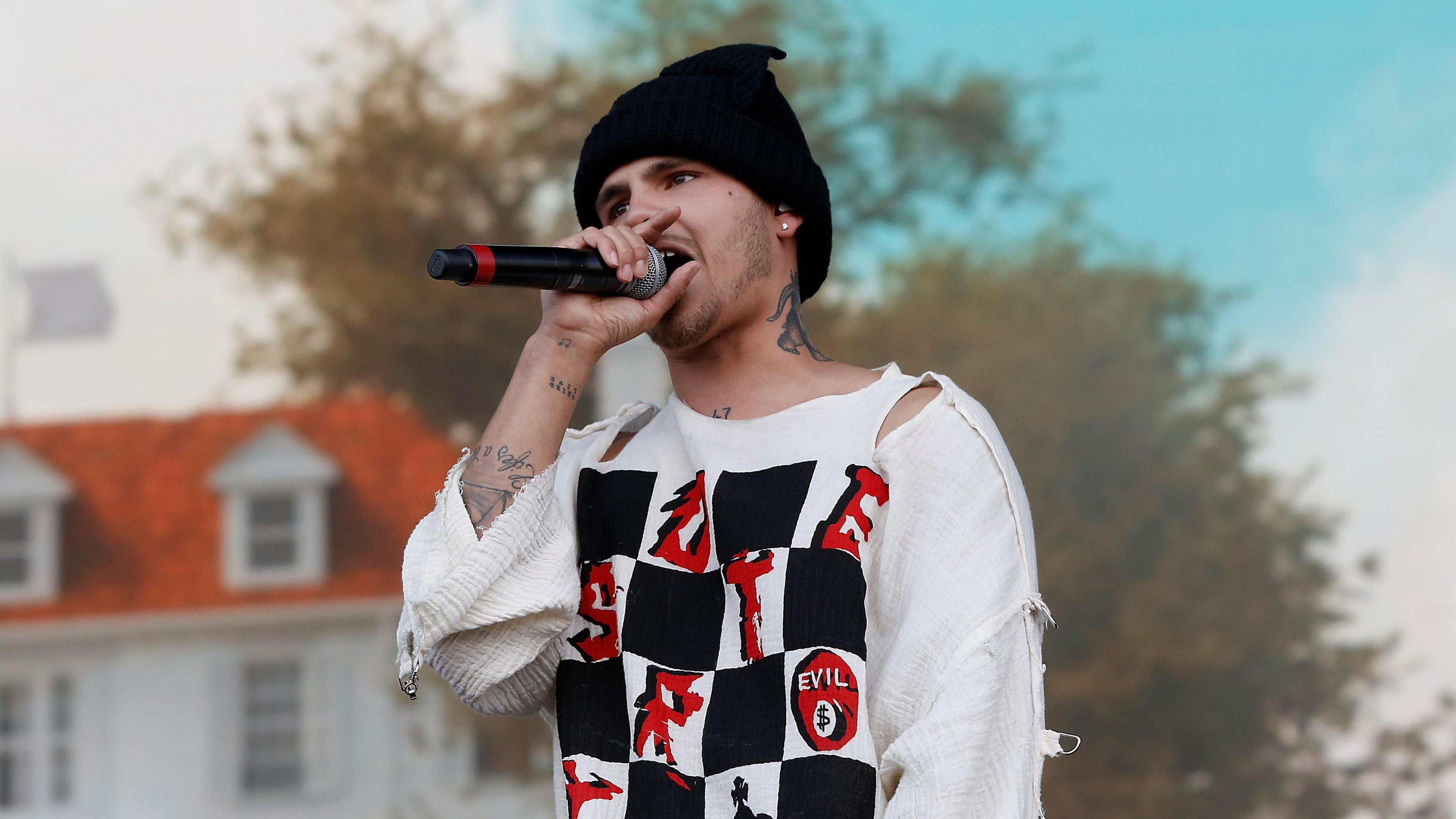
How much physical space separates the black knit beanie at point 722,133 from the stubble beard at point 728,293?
0.15ft

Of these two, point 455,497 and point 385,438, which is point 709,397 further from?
point 385,438

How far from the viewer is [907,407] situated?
5.00ft

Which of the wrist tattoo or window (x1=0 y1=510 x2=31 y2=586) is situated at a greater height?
window (x1=0 y1=510 x2=31 y2=586)

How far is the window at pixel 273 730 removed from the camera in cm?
697

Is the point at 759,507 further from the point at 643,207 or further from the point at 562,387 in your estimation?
the point at 643,207

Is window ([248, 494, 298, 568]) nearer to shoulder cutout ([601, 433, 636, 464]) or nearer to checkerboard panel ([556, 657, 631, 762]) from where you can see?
shoulder cutout ([601, 433, 636, 464])

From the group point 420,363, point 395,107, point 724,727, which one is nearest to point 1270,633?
point 420,363

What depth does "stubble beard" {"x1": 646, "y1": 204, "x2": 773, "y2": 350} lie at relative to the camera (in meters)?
1.56

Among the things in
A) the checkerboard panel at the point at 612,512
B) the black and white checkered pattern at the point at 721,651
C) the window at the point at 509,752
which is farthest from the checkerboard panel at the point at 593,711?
the window at the point at 509,752

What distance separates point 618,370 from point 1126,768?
2.91m

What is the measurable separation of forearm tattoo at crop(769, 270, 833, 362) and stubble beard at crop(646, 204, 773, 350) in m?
0.04

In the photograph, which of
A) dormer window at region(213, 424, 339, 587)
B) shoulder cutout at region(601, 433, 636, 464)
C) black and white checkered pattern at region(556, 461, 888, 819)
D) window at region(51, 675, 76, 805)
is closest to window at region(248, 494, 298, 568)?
dormer window at region(213, 424, 339, 587)

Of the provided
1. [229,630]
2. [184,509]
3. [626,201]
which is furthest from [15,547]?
[626,201]

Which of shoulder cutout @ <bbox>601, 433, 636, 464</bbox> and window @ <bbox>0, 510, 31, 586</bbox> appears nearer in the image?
shoulder cutout @ <bbox>601, 433, 636, 464</bbox>
